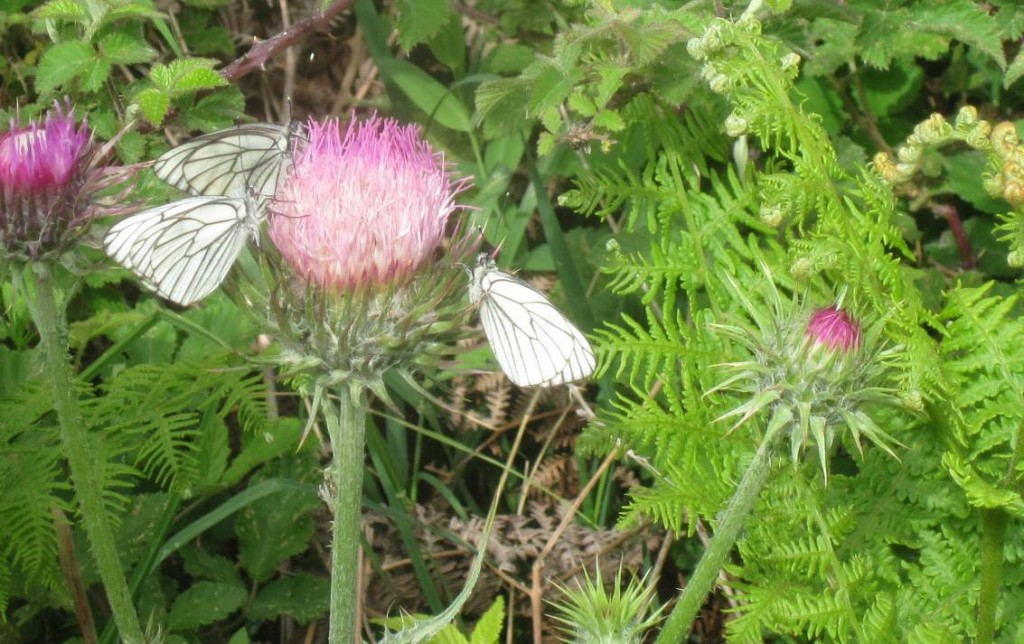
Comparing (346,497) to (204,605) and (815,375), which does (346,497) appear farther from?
(204,605)

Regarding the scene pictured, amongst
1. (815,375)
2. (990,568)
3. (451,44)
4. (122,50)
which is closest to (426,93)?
(451,44)

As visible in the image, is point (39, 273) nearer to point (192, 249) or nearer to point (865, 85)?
point (192, 249)

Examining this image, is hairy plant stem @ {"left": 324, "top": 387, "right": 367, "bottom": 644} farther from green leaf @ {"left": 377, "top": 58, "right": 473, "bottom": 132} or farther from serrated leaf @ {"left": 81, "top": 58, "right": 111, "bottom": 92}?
green leaf @ {"left": 377, "top": 58, "right": 473, "bottom": 132}

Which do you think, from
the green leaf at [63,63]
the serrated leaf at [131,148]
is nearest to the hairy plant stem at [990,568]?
the serrated leaf at [131,148]

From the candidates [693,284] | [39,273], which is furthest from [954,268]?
[39,273]

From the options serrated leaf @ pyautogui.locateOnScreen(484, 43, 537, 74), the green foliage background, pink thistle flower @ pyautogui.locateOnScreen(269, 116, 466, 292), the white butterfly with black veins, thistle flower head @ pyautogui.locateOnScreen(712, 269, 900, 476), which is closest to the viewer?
thistle flower head @ pyautogui.locateOnScreen(712, 269, 900, 476)

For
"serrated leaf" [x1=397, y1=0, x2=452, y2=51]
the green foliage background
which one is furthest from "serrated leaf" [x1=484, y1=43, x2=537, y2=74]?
"serrated leaf" [x1=397, y1=0, x2=452, y2=51]

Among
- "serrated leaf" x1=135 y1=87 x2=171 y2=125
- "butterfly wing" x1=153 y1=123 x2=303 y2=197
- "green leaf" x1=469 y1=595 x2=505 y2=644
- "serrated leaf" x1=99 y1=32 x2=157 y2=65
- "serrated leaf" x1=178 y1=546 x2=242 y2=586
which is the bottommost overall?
"serrated leaf" x1=178 y1=546 x2=242 y2=586

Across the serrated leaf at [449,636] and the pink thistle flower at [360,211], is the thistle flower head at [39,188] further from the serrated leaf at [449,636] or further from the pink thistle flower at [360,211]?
the serrated leaf at [449,636]
